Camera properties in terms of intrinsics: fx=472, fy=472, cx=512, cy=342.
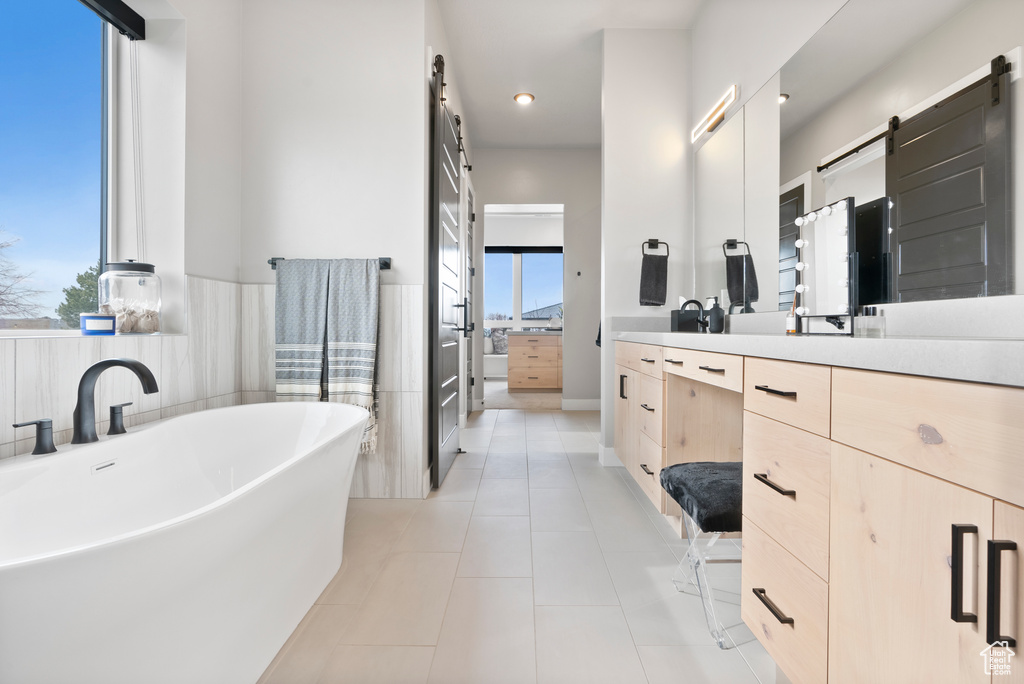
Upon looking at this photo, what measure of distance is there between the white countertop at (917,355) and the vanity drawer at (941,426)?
1 cm

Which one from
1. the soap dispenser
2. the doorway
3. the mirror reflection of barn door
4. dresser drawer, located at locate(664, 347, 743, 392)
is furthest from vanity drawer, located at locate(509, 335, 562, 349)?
dresser drawer, located at locate(664, 347, 743, 392)

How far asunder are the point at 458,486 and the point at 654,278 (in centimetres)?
179

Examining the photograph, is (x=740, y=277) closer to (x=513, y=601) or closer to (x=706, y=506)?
(x=706, y=506)

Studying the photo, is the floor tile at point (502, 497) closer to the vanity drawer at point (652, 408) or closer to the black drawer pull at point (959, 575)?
the vanity drawer at point (652, 408)

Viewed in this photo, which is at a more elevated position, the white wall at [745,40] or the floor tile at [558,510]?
the white wall at [745,40]

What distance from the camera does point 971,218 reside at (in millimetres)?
1122

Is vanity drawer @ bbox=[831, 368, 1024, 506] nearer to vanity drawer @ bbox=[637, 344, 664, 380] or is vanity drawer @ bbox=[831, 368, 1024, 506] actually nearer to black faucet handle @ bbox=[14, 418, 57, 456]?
vanity drawer @ bbox=[637, 344, 664, 380]

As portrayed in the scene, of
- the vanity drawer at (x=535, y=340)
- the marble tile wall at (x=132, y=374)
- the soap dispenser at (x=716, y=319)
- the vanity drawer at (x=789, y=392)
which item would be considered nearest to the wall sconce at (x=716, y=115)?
the soap dispenser at (x=716, y=319)

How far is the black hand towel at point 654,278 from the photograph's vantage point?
10.1 ft

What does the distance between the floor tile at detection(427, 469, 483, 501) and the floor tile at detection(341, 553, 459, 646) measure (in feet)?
2.09

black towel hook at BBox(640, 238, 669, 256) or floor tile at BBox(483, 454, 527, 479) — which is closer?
floor tile at BBox(483, 454, 527, 479)

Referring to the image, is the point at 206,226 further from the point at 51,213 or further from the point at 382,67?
the point at 382,67

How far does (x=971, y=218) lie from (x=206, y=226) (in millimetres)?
2787

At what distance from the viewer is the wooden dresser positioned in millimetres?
6512
